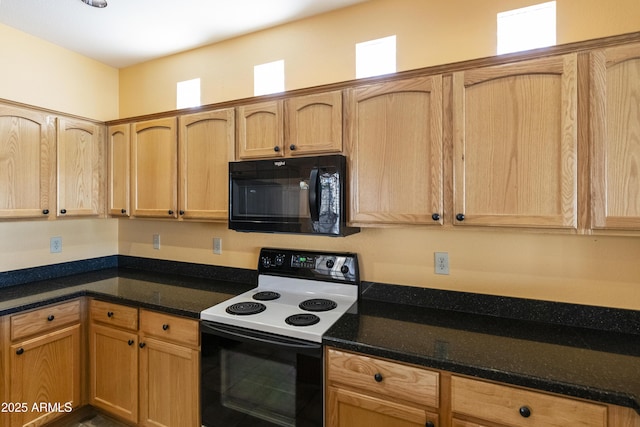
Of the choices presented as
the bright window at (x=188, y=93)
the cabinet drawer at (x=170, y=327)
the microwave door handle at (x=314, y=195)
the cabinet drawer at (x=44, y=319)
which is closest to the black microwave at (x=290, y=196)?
the microwave door handle at (x=314, y=195)

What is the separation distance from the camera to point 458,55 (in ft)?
5.78

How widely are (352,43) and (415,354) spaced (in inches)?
70.6

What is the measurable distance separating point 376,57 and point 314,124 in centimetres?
61

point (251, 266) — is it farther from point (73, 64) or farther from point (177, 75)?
point (73, 64)

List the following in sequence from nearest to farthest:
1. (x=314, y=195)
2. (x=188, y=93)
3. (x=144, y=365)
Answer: (x=314, y=195) < (x=144, y=365) < (x=188, y=93)

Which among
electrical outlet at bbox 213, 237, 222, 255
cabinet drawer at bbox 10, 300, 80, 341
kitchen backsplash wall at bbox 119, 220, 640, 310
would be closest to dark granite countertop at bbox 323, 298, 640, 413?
kitchen backsplash wall at bbox 119, 220, 640, 310

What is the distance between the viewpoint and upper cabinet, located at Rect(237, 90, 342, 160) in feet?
5.74

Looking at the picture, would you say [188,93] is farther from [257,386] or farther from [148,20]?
[257,386]

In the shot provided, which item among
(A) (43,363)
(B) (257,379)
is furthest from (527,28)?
(A) (43,363)

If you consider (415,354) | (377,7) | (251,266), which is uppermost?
(377,7)

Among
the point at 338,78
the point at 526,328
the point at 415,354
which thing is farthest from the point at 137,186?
the point at 526,328

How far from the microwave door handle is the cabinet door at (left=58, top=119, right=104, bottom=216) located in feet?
6.11

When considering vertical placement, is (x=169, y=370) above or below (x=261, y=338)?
below

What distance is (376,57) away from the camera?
1.96 metres
